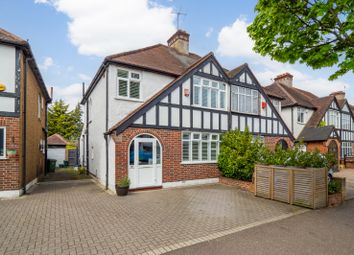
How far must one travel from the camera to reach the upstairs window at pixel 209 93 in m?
12.5

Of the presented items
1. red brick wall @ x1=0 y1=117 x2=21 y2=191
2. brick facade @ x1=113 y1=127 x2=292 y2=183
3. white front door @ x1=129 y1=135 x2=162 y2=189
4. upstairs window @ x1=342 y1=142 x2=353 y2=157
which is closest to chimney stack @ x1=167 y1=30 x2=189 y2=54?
brick facade @ x1=113 y1=127 x2=292 y2=183

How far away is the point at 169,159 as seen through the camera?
11.3m

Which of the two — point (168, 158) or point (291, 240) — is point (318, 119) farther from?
point (291, 240)

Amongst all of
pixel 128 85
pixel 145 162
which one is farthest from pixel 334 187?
pixel 128 85

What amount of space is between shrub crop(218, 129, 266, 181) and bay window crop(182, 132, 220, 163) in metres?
0.44

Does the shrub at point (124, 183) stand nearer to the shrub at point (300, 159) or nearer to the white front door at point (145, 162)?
the white front door at point (145, 162)

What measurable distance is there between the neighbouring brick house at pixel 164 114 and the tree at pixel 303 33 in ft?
18.4

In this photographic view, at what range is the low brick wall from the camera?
10.7 m

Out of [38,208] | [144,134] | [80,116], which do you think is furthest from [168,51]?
[80,116]

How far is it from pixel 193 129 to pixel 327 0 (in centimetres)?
784

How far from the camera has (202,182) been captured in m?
12.4

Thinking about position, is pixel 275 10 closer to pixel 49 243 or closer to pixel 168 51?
pixel 49 243

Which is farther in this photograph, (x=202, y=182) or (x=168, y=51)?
(x=168, y=51)

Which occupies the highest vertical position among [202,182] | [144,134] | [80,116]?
[80,116]
